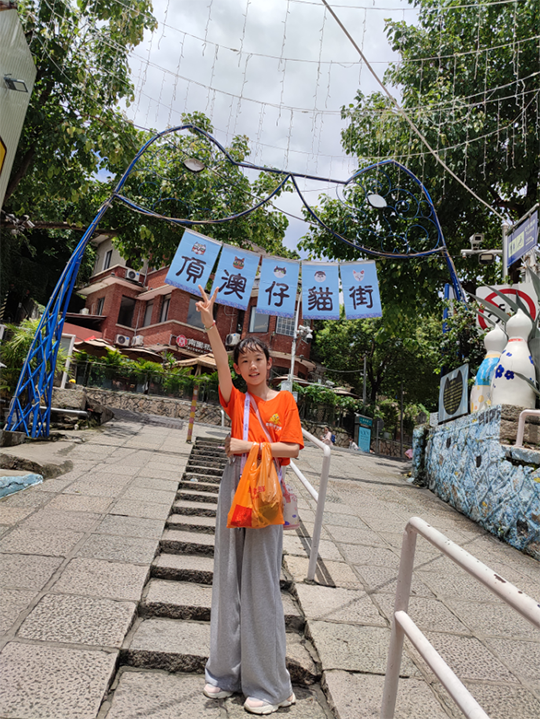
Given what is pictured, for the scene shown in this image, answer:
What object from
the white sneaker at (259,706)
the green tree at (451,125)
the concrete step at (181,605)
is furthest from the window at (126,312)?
the white sneaker at (259,706)

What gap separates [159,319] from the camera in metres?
24.8

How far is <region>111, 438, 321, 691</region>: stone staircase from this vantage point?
8.30 feet

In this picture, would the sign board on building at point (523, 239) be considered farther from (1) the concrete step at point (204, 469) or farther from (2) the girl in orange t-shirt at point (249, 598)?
(2) the girl in orange t-shirt at point (249, 598)

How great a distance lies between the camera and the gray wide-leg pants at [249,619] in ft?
7.38

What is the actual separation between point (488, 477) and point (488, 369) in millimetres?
1763

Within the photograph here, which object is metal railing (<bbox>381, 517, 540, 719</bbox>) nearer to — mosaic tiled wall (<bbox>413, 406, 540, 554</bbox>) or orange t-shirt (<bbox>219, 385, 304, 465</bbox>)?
orange t-shirt (<bbox>219, 385, 304, 465</bbox>)

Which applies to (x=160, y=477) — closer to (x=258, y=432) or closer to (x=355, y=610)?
(x=355, y=610)

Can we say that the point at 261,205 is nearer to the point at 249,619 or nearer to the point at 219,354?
the point at 219,354

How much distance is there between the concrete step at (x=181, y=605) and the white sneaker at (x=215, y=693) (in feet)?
2.49

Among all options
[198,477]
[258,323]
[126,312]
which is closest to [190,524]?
[198,477]

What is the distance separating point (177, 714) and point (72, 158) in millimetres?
10412

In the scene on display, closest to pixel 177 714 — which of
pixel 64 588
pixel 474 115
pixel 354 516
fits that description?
pixel 64 588

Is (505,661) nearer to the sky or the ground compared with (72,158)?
nearer to the ground

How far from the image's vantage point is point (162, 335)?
24109 mm
